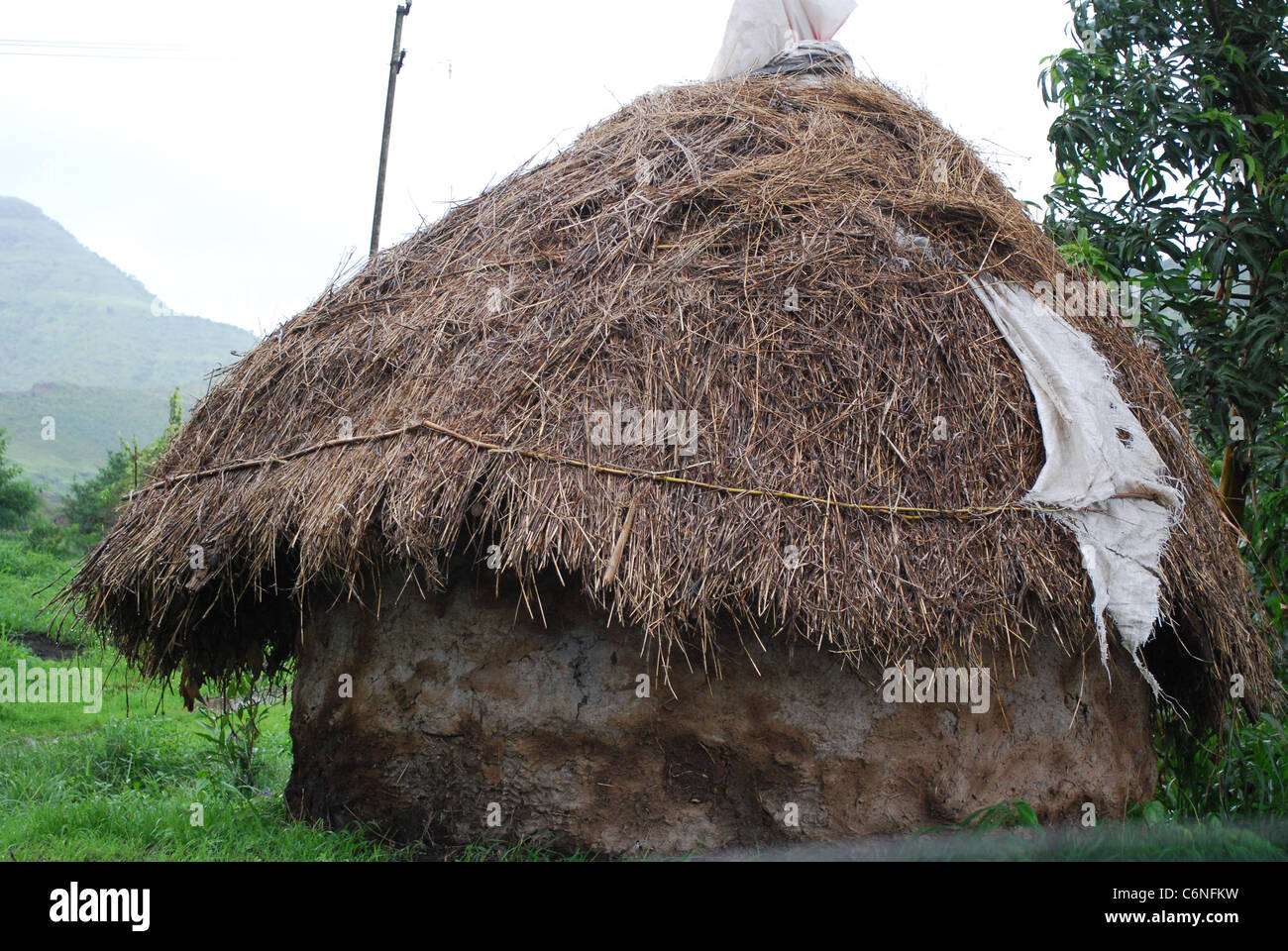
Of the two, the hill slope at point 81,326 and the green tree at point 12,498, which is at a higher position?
the hill slope at point 81,326

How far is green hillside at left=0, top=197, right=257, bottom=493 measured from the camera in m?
66.3

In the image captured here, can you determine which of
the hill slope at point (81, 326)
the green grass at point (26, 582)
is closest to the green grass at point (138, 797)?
the green grass at point (26, 582)

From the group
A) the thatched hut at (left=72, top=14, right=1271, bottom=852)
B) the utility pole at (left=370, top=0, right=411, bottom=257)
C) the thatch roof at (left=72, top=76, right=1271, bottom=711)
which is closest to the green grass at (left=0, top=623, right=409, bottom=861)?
the thatched hut at (left=72, top=14, right=1271, bottom=852)

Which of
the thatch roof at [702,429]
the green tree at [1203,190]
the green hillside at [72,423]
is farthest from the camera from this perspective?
the green hillside at [72,423]

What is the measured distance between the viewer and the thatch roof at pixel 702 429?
394 centimetres

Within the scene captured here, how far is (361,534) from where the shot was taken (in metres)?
4.08

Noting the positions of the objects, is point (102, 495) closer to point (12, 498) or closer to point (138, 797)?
point (12, 498)

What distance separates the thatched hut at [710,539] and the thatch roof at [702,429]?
0.02 m

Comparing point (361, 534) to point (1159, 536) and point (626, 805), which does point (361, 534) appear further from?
point (1159, 536)

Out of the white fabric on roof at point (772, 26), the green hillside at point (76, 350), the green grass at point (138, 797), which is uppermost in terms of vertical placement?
the green hillside at point (76, 350)

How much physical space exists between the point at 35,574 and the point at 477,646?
1237 centimetres

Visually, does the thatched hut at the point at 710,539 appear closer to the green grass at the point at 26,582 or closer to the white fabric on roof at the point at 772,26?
the white fabric on roof at the point at 772,26

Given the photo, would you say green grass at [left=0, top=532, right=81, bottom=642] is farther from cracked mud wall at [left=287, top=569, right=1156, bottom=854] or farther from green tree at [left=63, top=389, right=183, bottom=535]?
cracked mud wall at [left=287, top=569, right=1156, bottom=854]
